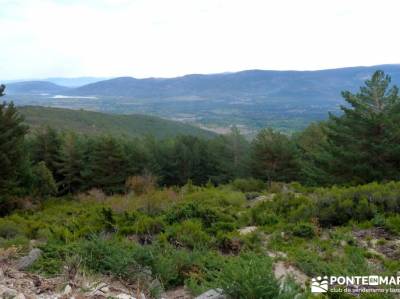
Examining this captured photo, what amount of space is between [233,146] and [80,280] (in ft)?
111

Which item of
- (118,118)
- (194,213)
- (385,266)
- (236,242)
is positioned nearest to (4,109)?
(194,213)

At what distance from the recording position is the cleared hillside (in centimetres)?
9019

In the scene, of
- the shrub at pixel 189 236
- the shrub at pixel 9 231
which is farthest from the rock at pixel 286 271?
the shrub at pixel 9 231

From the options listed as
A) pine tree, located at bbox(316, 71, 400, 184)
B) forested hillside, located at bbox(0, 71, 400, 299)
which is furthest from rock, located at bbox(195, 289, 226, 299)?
pine tree, located at bbox(316, 71, 400, 184)

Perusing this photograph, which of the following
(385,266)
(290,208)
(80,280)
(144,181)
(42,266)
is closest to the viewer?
(80,280)

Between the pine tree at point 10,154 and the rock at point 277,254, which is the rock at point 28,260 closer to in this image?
the rock at point 277,254

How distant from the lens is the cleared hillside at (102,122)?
90.2m

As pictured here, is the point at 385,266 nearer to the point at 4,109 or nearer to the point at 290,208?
the point at 290,208

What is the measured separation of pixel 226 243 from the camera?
698 cm

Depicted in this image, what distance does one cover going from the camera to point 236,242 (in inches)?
274

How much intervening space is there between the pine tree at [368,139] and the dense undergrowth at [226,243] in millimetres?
8695

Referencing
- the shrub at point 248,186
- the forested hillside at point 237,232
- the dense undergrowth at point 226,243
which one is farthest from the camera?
the shrub at point 248,186

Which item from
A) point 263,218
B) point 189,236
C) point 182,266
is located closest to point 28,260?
point 182,266

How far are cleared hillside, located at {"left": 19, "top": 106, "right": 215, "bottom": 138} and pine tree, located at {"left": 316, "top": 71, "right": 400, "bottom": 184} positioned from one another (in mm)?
67479
